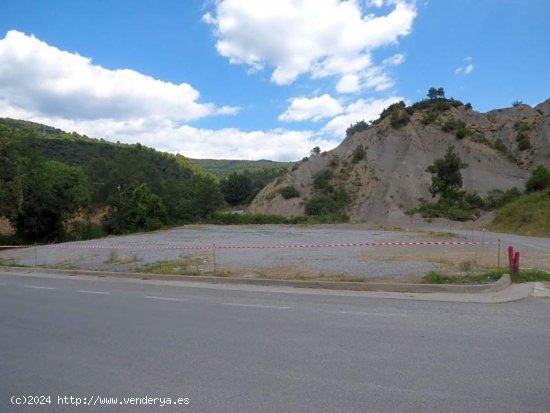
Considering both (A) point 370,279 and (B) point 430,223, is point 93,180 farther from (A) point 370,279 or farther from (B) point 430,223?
(A) point 370,279

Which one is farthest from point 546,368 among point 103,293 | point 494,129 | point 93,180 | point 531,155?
point 494,129

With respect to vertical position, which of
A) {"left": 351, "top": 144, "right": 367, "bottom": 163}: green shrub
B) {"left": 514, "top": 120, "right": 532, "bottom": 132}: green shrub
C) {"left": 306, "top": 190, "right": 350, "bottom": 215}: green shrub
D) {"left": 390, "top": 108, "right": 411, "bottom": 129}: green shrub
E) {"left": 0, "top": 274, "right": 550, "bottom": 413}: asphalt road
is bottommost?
{"left": 0, "top": 274, "right": 550, "bottom": 413}: asphalt road

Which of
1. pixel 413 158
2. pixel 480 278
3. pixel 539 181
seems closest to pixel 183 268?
pixel 480 278

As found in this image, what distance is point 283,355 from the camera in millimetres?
6062

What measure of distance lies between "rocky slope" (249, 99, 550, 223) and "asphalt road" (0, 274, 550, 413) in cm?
5873

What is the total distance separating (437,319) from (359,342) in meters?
2.15

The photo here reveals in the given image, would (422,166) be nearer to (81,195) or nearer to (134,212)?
(134,212)

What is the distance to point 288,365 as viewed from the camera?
222 inches

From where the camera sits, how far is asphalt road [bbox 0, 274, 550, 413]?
4586 millimetres

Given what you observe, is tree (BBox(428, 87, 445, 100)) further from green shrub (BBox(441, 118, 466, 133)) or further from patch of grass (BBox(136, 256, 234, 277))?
patch of grass (BBox(136, 256, 234, 277))

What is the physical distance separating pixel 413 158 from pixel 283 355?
80.0 meters

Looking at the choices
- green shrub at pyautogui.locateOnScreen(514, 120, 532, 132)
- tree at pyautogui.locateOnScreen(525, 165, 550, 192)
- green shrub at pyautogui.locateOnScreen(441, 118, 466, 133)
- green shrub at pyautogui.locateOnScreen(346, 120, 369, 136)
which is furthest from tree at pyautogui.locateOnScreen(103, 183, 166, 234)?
green shrub at pyautogui.locateOnScreen(514, 120, 532, 132)

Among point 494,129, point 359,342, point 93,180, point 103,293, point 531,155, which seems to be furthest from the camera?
point 494,129

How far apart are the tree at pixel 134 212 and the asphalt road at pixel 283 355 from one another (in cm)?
4503
